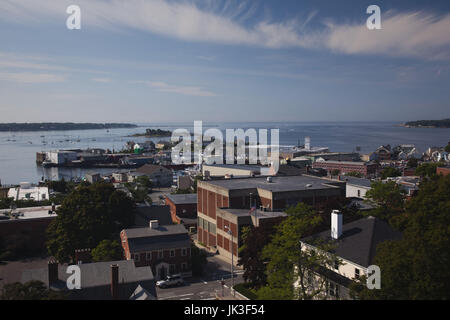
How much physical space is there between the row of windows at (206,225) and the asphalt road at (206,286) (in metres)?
5.13

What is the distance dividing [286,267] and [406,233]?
4.65 meters

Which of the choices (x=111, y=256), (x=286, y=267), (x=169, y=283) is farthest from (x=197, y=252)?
(x=286, y=267)

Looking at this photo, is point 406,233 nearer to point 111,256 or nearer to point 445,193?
point 445,193

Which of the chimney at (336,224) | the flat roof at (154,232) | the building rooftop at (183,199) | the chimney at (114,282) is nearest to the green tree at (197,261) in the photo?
the flat roof at (154,232)

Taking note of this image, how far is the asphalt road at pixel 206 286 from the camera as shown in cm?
2046

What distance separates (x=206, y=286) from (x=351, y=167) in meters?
64.7

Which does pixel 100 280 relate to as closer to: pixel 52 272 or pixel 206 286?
pixel 52 272

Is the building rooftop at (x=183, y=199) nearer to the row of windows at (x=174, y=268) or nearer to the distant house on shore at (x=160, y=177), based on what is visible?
the row of windows at (x=174, y=268)

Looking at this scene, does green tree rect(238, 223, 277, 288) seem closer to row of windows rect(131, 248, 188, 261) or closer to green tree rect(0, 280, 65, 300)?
row of windows rect(131, 248, 188, 261)

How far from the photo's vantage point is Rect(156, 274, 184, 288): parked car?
72.5ft

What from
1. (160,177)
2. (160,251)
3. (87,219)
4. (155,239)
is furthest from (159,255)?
(160,177)

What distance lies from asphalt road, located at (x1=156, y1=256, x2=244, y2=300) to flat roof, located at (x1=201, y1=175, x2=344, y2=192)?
6760 millimetres

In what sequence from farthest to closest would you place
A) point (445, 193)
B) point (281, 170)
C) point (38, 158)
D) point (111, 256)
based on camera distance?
1. point (38, 158)
2. point (281, 170)
3. point (111, 256)
4. point (445, 193)
